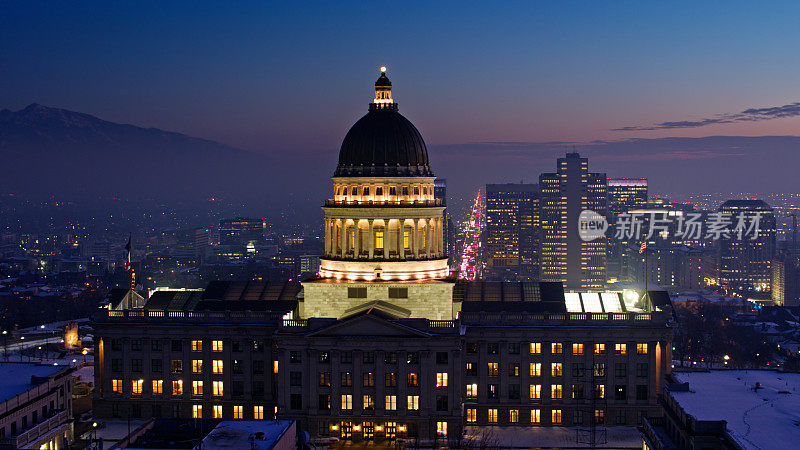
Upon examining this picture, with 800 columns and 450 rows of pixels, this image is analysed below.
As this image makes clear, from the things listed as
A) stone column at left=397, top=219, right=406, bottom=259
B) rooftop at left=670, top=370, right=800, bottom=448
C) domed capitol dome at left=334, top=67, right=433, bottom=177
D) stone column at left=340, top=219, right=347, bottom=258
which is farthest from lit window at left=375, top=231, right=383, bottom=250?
rooftop at left=670, top=370, right=800, bottom=448

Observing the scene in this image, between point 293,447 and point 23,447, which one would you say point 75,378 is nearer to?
point 23,447

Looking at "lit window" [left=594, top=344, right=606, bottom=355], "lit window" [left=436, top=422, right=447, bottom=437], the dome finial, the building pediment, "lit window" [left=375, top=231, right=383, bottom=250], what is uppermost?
the dome finial

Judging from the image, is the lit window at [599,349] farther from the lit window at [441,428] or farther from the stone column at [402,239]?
the stone column at [402,239]

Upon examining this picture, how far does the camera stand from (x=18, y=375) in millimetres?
101812

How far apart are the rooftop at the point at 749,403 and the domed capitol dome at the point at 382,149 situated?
38.3 m

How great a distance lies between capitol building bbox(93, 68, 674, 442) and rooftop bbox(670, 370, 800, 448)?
13.3m

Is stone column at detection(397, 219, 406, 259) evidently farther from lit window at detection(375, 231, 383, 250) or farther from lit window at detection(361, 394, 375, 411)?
lit window at detection(361, 394, 375, 411)

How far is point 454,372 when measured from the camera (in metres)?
108

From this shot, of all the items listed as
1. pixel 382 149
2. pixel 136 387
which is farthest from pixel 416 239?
pixel 136 387

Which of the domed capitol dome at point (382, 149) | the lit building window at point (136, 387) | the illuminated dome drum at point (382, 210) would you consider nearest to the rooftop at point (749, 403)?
the illuminated dome drum at point (382, 210)

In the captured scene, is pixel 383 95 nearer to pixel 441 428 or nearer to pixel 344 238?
pixel 344 238

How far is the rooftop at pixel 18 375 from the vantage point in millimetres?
94500

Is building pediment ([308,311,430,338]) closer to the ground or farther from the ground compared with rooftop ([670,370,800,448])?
farther from the ground

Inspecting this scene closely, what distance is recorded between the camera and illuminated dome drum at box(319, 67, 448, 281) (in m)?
117
